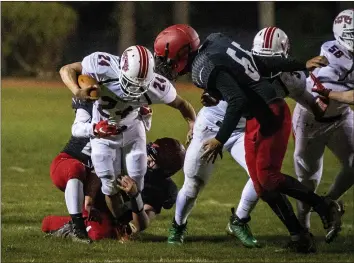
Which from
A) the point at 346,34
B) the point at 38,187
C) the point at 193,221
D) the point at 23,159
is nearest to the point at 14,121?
the point at 23,159

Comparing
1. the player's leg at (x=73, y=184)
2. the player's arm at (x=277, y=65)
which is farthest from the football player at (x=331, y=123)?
the player's leg at (x=73, y=184)


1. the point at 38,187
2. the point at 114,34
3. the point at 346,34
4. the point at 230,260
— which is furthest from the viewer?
the point at 114,34

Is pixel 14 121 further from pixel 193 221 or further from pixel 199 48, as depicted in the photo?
pixel 199 48

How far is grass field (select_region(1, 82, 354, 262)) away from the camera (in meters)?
5.67

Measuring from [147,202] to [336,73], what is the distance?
60.8 inches

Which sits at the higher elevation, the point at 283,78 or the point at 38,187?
the point at 283,78

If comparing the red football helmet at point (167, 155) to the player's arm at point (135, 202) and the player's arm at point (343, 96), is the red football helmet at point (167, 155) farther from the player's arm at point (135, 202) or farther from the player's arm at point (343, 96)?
the player's arm at point (343, 96)

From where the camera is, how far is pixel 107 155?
6043mm

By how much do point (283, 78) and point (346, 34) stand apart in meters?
0.90

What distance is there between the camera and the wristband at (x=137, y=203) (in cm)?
602

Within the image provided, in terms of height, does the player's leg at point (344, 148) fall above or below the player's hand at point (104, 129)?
below

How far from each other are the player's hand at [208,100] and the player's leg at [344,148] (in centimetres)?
104

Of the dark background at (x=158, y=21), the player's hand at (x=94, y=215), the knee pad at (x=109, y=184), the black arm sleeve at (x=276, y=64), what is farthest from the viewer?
the dark background at (x=158, y=21)

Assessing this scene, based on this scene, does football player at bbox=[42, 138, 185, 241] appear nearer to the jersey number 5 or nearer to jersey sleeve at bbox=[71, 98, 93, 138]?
jersey sleeve at bbox=[71, 98, 93, 138]
